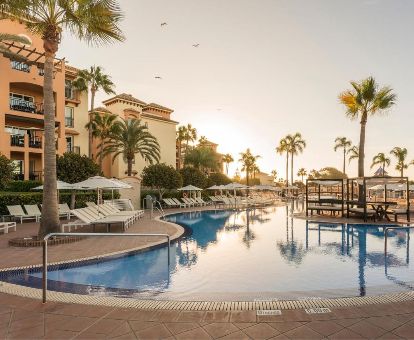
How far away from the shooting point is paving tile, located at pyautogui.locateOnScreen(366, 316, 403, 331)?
428 cm

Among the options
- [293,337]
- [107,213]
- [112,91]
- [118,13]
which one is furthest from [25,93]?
[293,337]

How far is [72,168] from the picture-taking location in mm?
21219

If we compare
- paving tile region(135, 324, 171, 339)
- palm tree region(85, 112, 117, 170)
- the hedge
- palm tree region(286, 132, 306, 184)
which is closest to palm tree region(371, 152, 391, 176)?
palm tree region(286, 132, 306, 184)

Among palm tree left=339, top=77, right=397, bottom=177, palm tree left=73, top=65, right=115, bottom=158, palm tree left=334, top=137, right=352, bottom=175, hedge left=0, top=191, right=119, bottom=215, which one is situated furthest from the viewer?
palm tree left=334, top=137, right=352, bottom=175

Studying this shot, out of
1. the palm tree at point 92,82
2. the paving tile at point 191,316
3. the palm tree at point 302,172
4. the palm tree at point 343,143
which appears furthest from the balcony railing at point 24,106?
the palm tree at point 302,172

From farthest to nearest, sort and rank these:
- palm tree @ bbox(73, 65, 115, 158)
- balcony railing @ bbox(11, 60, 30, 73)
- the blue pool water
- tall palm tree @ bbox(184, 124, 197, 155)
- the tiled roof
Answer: tall palm tree @ bbox(184, 124, 197, 155) < the tiled roof < palm tree @ bbox(73, 65, 115, 158) < balcony railing @ bbox(11, 60, 30, 73) < the blue pool water

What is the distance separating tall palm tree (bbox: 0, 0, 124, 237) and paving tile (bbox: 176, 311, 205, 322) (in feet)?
27.6

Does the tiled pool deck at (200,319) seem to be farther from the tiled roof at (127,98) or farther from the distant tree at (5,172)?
the tiled roof at (127,98)

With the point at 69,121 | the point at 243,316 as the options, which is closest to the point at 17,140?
the point at 69,121

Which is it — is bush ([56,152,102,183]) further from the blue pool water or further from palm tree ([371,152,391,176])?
palm tree ([371,152,391,176])

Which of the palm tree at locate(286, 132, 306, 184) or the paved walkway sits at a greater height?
the palm tree at locate(286, 132, 306, 184)

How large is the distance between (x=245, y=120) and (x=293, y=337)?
94.5 ft

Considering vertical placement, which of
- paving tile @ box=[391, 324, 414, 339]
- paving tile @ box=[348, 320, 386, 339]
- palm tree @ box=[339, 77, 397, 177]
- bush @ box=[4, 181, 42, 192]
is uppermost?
palm tree @ box=[339, 77, 397, 177]

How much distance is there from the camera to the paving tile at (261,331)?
13.5ft
